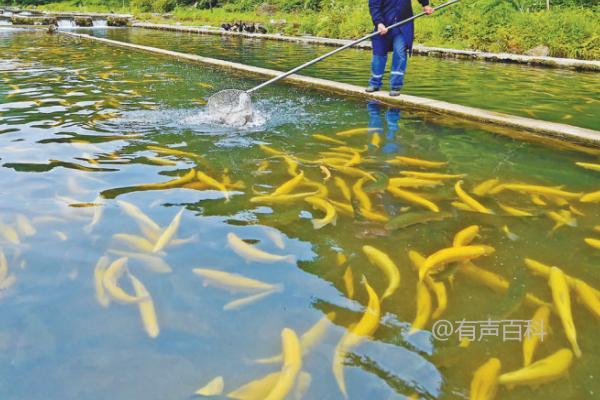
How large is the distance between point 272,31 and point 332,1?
165 inches

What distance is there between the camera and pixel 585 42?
44.5 feet

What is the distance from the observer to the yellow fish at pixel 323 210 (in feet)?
11.2

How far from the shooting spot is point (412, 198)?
3805mm

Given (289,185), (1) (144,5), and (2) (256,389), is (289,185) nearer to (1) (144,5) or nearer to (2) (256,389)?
(2) (256,389)

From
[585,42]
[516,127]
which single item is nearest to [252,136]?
[516,127]

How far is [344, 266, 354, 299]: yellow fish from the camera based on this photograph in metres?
2.64

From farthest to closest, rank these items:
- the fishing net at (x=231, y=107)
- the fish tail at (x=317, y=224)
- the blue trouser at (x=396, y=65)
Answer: the blue trouser at (x=396, y=65) < the fishing net at (x=231, y=107) < the fish tail at (x=317, y=224)

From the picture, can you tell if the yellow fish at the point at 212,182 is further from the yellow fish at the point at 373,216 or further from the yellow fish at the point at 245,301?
the yellow fish at the point at 245,301

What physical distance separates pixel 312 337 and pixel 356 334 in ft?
0.67

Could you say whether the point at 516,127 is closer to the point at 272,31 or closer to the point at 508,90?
the point at 508,90

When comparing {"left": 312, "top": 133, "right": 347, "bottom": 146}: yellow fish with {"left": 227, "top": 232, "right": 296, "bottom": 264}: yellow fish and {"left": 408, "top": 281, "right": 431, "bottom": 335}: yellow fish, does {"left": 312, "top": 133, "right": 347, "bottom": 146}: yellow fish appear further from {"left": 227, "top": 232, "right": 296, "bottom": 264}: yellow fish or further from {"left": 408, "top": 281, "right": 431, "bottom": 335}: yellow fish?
{"left": 408, "top": 281, "right": 431, "bottom": 335}: yellow fish

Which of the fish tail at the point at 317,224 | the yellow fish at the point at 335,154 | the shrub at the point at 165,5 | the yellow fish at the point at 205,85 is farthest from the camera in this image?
the shrub at the point at 165,5

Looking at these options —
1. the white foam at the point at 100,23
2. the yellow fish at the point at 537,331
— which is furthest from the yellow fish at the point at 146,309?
the white foam at the point at 100,23

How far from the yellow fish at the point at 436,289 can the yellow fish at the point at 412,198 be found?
0.77m
